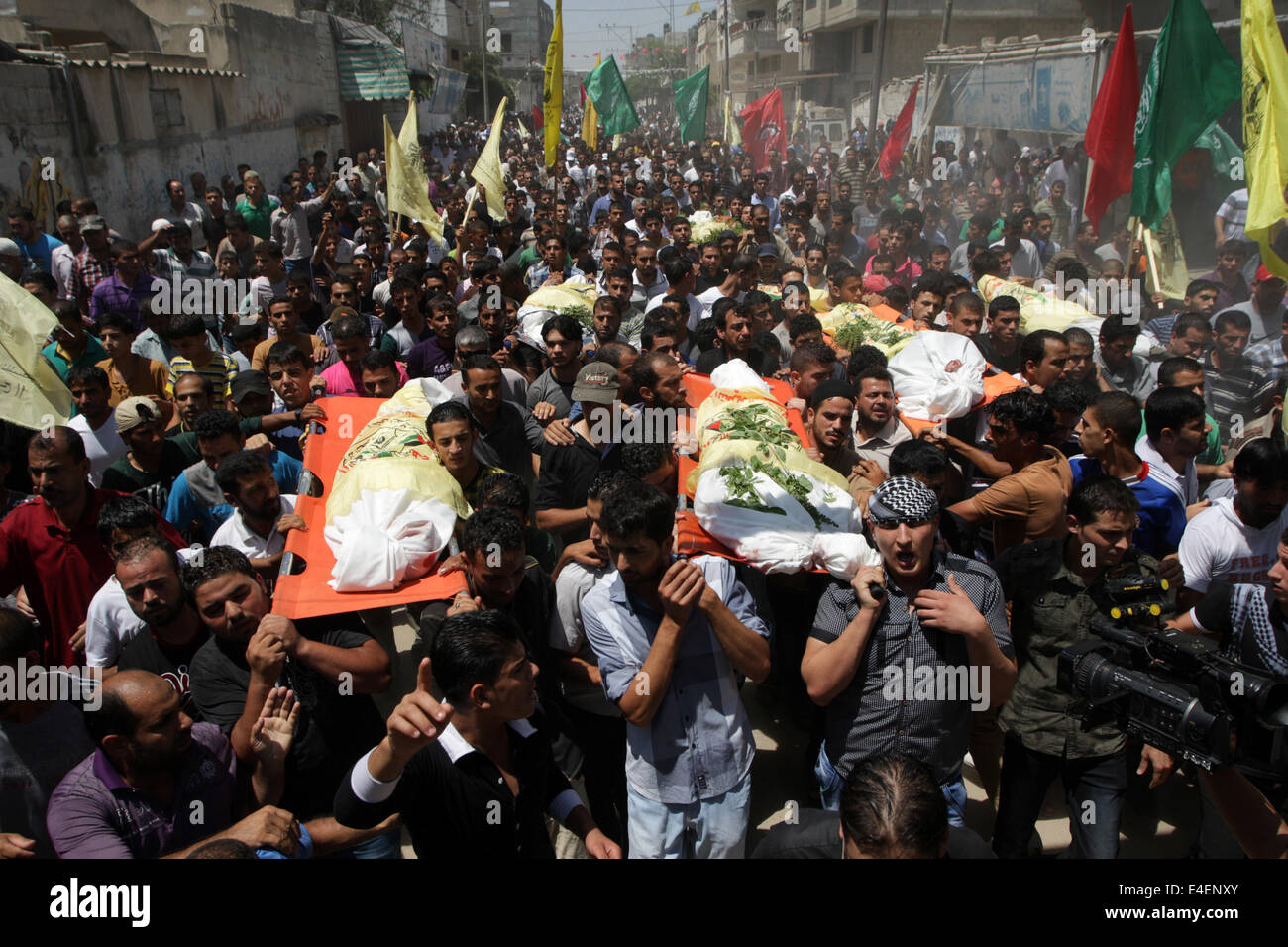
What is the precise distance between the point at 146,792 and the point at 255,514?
59.8 inches

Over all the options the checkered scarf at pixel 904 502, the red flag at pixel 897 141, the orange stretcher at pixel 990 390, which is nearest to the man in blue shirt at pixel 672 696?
the checkered scarf at pixel 904 502

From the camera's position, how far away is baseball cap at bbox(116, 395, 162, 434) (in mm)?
4074

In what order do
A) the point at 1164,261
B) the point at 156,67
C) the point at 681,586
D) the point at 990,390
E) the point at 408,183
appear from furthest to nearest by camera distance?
the point at 156,67 → the point at 408,183 → the point at 1164,261 → the point at 990,390 → the point at 681,586

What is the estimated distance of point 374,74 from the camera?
2492 centimetres

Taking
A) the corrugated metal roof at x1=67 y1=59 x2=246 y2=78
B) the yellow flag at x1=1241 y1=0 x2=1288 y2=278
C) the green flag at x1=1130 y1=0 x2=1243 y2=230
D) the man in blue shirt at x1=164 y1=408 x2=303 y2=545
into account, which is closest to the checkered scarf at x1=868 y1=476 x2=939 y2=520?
the yellow flag at x1=1241 y1=0 x2=1288 y2=278

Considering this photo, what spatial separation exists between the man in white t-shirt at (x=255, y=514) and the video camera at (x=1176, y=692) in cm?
294

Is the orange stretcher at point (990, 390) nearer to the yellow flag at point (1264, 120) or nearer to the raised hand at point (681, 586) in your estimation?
the yellow flag at point (1264, 120)

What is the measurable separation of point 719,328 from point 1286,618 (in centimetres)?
376

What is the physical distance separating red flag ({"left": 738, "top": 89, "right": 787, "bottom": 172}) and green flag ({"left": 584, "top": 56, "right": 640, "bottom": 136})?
2949 millimetres

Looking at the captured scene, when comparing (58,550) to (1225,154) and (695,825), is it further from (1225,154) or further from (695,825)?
(1225,154)

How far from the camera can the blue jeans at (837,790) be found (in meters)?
2.67

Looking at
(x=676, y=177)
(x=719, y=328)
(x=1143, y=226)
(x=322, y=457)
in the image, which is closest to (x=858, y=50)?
(x=676, y=177)

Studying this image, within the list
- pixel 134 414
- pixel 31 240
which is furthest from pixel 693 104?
pixel 134 414

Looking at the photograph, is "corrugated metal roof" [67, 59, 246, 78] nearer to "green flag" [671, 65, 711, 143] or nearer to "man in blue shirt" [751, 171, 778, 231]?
"green flag" [671, 65, 711, 143]
